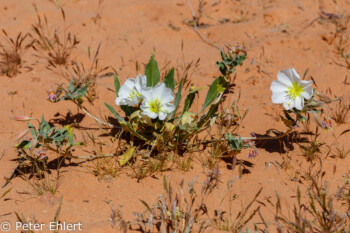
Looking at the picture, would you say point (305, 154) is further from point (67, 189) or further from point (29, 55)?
point (29, 55)

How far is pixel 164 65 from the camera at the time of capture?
10.8 ft

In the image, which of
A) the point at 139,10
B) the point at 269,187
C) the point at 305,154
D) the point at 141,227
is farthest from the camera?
the point at 139,10

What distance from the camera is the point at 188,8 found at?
4.32 meters

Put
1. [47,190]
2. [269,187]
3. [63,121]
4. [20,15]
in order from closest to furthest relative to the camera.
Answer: [47,190] < [269,187] < [63,121] < [20,15]

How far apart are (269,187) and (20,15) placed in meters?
3.28

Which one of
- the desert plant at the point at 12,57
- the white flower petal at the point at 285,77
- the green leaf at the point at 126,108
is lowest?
the white flower petal at the point at 285,77

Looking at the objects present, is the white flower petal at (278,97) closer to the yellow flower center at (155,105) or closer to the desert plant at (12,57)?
the yellow flower center at (155,105)

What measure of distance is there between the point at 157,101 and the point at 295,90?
84 cm

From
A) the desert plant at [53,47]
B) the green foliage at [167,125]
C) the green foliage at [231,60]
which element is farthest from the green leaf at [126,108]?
the desert plant at [53,47]

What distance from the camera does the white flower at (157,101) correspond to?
2.07 metres

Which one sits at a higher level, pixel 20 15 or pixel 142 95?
pixel 20 15

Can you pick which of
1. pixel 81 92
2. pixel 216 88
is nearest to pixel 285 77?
pixel 216 88

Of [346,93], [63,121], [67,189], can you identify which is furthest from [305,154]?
[63,121]

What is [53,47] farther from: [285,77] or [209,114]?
[285,77]
